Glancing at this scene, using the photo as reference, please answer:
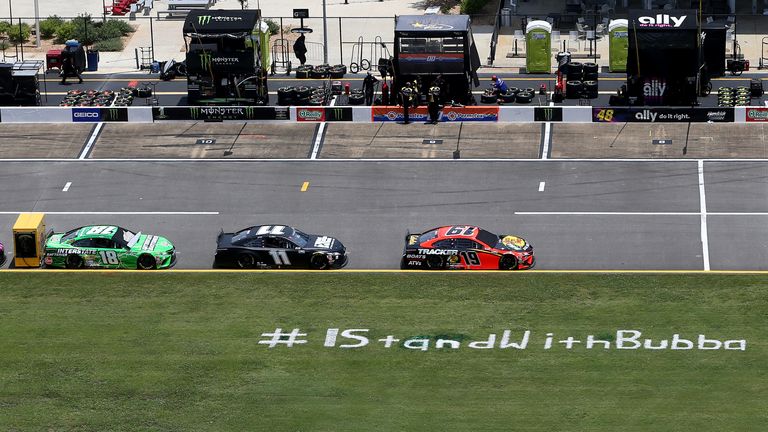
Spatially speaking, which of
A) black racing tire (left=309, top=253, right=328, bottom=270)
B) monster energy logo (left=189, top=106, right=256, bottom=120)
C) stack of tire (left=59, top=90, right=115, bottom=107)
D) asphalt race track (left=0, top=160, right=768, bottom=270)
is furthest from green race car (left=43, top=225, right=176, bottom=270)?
stack of tire (left=59, top=90, right=115, bottom=107)

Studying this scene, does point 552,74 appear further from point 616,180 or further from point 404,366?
point 404,366

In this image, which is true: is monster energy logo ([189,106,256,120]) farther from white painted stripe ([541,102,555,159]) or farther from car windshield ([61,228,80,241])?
car windshield ([61,228,80,241])

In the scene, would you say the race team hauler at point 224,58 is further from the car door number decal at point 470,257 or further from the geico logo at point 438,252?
the car door number decal at point 470,257

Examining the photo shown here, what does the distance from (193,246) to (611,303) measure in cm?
→ 1507

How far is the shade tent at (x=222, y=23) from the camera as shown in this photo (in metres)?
67.6

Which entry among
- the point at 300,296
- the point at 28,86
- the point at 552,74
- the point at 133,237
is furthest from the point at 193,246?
the point at 552,74

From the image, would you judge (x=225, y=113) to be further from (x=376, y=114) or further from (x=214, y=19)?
(x=376, y=114)

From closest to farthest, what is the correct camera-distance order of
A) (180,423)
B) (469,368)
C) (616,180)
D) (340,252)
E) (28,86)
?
(180,423)
(469,368)
(340,252)
(616,180)
(28,86)

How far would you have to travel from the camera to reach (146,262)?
165 feet

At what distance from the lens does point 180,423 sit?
129ft

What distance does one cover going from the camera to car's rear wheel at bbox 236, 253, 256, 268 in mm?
50156

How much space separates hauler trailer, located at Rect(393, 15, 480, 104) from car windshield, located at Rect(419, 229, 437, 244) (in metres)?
17.3

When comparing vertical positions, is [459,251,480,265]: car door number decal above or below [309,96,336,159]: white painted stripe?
below

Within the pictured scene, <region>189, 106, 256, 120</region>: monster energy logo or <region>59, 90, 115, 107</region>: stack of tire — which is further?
<region>59, 90, 115, 107</region>: stack of tire
